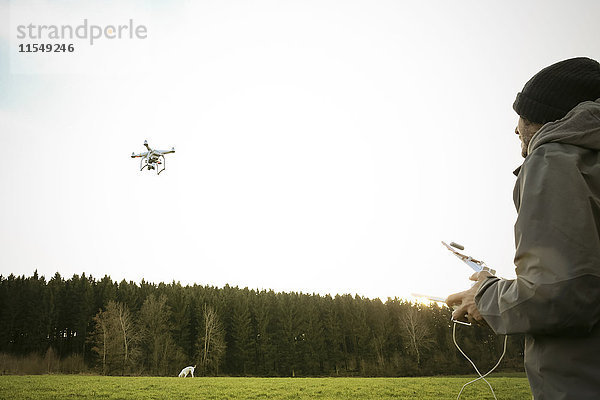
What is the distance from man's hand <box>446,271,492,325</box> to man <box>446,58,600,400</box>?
17cm

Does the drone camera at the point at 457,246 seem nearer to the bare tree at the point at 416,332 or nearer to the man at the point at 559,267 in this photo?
the man at the point at 559,267

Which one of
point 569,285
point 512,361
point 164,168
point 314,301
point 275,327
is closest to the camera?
point 569,285

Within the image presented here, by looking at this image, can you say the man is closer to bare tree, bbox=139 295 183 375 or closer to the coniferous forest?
the coniferous forest

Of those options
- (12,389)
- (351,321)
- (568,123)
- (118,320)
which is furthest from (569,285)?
(351,321)

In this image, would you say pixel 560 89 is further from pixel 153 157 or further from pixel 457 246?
pixel 153 157

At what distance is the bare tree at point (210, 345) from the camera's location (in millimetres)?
76125

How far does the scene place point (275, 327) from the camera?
8800 centimetres

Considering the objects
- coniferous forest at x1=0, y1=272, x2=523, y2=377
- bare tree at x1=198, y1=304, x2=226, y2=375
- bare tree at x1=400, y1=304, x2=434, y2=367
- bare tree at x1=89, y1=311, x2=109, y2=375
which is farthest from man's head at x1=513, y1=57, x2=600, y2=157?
bare tree at x1=400, y1=304, x2=434, y2=367

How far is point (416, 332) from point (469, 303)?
8826 cm

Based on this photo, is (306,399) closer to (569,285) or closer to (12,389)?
(12,389)

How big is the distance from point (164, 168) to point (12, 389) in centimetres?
1920

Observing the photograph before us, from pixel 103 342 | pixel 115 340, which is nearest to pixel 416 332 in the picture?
pixel 115 340

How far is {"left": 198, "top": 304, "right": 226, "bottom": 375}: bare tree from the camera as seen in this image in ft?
250

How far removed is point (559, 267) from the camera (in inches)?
60.2
